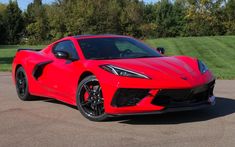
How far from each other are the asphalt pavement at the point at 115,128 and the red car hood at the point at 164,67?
0.63 meters

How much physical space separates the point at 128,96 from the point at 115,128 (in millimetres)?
472

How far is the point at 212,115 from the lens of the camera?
716 cm

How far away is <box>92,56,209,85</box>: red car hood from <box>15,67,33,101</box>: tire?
261 centimetres

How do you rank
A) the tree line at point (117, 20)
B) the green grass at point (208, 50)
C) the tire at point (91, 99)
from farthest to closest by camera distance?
the tree line at point (117, 20) < the green grass at point (208, 50) < the tire at point (91, 99)

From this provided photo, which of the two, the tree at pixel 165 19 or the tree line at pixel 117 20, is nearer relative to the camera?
the tree line at pixel 117 20

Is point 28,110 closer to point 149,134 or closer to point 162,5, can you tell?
point 149,134

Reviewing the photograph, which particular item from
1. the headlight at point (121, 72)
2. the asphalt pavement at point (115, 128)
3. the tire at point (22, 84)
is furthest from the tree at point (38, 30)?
the headlight at point (121, 72)

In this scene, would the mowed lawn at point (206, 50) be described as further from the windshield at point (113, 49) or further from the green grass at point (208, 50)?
the windshield at point (113, 49)

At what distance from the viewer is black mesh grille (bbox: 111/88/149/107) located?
6484 millimetres

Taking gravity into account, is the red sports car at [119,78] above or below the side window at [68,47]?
below

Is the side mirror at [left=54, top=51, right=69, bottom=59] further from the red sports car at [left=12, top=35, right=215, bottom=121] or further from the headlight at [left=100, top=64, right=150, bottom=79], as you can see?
the headlight at [left=100, top=64, right=150, bottom=79]

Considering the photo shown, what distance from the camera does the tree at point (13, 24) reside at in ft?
246

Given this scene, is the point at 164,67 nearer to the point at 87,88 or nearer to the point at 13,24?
the point at 87,88

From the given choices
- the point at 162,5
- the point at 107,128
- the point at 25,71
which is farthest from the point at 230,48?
the point at 162,5
